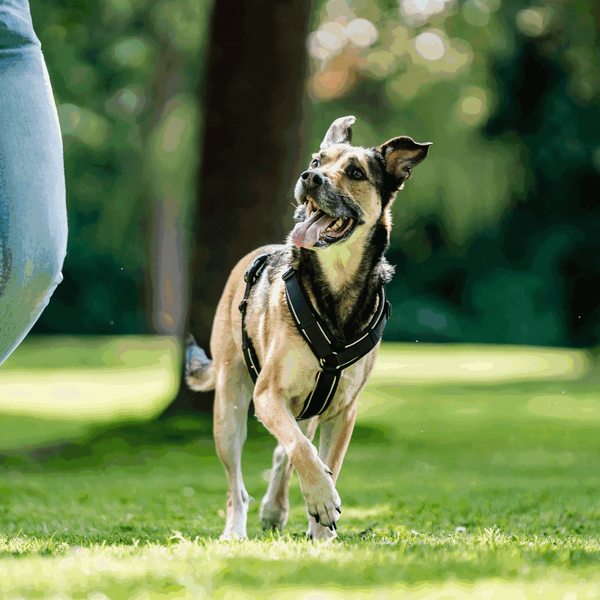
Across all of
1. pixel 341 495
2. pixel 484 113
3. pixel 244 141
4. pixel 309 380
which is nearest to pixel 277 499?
pixel 309 380

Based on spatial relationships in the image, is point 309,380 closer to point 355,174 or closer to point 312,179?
point 312,179

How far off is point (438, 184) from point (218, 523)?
13650 mm

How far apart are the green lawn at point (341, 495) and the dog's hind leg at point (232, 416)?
42 centimetres

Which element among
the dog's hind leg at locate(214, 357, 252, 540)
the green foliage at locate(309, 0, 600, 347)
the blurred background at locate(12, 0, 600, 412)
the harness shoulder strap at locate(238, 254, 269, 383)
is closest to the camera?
the harness shoulder strap at locate(238, 254, 269, 383)

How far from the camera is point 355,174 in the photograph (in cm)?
483

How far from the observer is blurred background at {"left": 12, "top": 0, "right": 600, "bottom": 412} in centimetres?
1108

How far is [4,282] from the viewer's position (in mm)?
3541

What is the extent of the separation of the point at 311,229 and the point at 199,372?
2.30m

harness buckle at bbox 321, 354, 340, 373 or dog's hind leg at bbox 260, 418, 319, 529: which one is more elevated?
harness buckle at bbox 321, 354, 340, 373

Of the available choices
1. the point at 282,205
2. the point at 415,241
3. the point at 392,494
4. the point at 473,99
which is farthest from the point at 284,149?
the point at 415,241

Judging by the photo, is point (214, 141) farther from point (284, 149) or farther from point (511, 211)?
point (511, 211)

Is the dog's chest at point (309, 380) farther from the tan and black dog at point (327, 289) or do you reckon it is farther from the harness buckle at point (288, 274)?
the harness buckle at point (288, 274)

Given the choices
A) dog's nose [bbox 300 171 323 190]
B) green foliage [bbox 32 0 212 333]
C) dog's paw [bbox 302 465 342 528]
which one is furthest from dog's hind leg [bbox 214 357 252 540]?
green foliage [bbox 32 0 212 333]

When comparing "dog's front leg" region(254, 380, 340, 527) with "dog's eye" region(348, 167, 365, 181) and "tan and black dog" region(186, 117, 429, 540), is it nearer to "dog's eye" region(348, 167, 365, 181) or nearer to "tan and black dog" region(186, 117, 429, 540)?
"tan and black dog" region(186, 117, 429, 540)
